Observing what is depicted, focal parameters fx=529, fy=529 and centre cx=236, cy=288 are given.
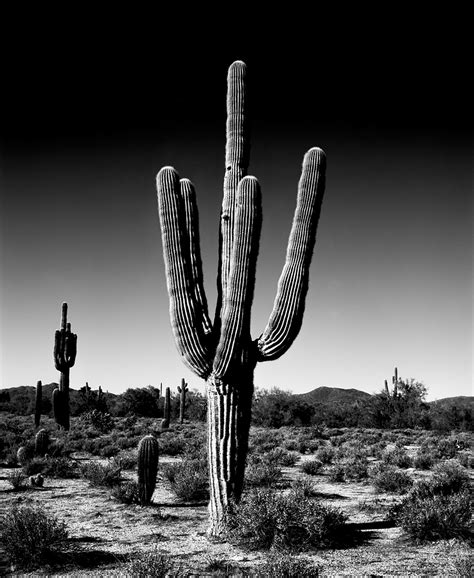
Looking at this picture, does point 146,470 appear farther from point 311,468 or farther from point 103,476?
point 311,468

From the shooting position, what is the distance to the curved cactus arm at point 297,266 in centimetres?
823

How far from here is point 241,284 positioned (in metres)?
7.86

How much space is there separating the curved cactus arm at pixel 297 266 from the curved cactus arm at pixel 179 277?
3.28 feet

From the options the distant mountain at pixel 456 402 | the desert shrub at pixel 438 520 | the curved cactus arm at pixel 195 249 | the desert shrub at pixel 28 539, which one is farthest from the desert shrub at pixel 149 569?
the distant mountain at pixel 456 402

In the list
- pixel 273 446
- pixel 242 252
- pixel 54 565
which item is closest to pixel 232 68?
pixel 242 252

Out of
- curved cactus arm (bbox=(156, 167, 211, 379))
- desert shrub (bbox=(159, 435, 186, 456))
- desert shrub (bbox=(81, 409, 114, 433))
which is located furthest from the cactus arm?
desert shrub (bbox=(81, 409, 114, 433))

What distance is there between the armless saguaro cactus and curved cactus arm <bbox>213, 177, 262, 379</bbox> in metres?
0.01

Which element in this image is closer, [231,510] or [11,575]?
[11,575]

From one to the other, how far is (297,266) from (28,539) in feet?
17.3

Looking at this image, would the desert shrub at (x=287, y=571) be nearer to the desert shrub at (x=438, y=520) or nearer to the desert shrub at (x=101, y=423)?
the desert shrub at (x=438, y=520)

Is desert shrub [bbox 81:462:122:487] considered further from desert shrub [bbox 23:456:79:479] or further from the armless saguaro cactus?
the armless saguaro cactus

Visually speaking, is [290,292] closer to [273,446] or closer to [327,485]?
[327,485]

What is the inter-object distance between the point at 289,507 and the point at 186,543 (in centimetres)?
153

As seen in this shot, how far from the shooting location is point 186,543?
24.3 ft
